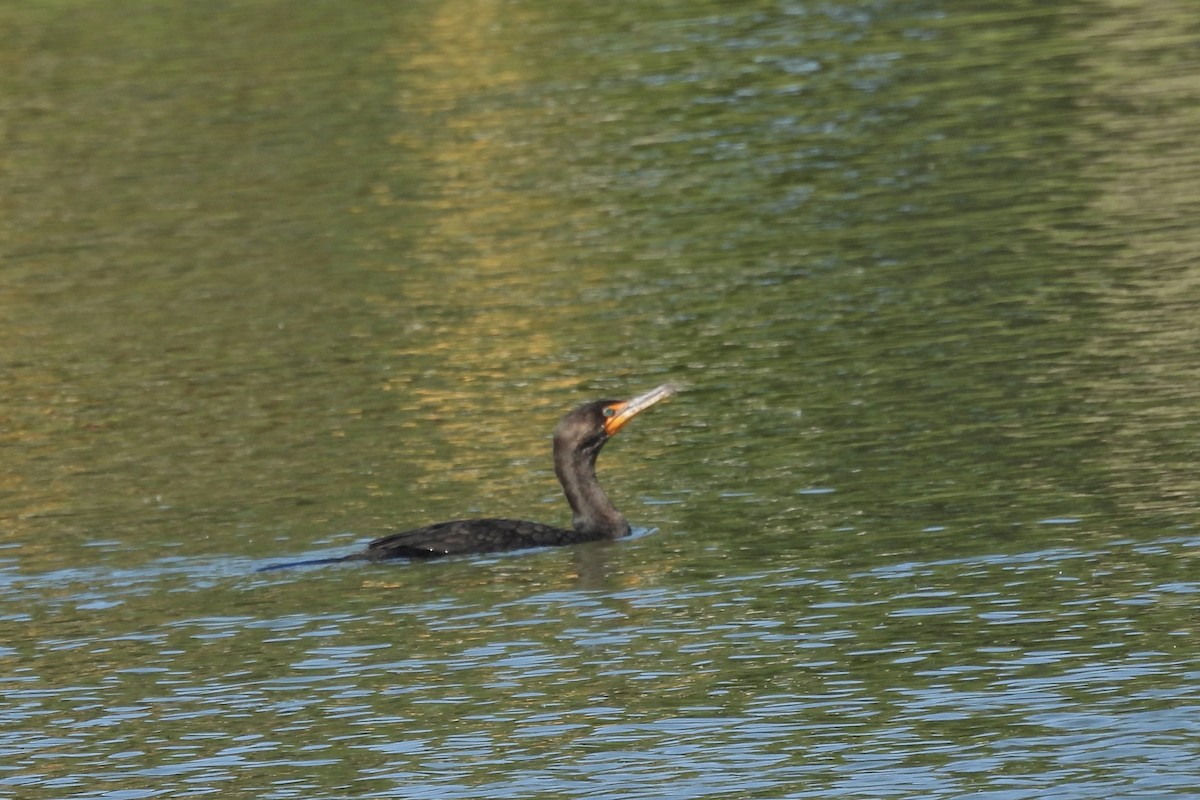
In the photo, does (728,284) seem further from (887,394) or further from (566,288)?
(887,394)

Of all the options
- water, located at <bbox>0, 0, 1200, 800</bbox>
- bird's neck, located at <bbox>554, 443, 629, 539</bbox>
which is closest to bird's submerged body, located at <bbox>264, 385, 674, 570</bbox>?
bird's neck, located at <bbox>554, 443, 629, 539</bbox>

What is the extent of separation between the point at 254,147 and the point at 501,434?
2069 centimetres

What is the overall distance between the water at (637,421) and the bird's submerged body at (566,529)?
23 cm

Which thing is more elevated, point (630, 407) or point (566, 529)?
point (630, 407)

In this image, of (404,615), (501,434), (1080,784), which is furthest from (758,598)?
(501,434)

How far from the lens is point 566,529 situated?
21.5 m

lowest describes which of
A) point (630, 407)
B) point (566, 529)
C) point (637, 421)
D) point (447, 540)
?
point (566, 529)

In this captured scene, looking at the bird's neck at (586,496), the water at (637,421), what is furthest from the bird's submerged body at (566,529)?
the water at (637,421)

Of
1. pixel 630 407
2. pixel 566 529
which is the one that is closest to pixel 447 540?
pixel 566 529

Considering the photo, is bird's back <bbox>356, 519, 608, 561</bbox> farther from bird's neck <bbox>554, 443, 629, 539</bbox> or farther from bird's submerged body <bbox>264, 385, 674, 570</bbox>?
bird's neck <bbox>554, 443, 629, 539</bbox>

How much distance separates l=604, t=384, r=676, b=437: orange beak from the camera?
21922 mm

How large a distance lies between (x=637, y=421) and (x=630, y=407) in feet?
13.2

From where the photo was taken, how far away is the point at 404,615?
19.0 metres

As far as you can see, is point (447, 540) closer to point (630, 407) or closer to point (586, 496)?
point (586, 496)
